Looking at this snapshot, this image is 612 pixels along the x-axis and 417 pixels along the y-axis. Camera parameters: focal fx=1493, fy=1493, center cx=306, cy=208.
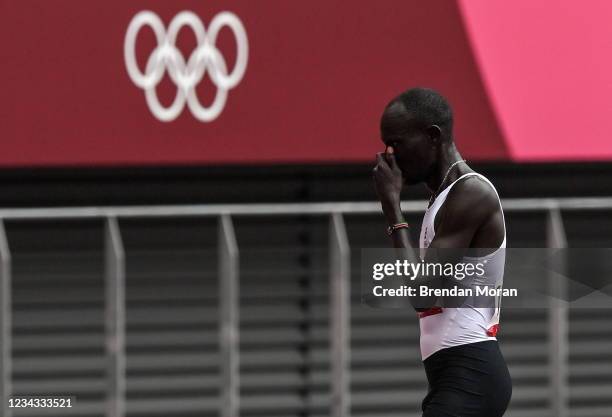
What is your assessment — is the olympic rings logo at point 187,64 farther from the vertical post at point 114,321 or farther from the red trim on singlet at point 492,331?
the red trim on singlet at point 492,331

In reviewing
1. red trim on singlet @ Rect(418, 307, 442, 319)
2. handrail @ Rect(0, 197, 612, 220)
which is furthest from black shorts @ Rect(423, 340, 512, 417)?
handrail @ Rect(0, 197, 612, 220)

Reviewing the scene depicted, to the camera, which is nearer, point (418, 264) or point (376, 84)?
point (418, 264)

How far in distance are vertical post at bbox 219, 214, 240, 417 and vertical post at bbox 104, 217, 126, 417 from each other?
1.90ft

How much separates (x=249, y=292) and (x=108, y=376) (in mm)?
1011

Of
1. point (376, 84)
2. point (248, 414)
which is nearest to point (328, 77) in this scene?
point (376, 84)

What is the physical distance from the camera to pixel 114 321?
8.58 m

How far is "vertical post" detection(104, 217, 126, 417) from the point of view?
848cm

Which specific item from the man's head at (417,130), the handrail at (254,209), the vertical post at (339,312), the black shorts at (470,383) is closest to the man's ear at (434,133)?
the man's head at (417,130)

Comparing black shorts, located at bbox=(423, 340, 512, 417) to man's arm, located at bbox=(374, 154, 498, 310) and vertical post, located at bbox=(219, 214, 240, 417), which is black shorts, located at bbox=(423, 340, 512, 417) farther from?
vertical post, located at bbox=(219, 214, 240, 417)

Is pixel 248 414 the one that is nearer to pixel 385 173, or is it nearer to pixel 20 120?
pixel 20 120

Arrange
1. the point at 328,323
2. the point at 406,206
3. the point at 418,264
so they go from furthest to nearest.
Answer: the point at 328,323
the point at 406,206
the point at 418,264

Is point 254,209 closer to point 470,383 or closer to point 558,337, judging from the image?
point 558,337

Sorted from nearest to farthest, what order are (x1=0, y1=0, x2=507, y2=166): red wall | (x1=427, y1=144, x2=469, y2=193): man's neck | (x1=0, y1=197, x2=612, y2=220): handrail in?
(x1=427, y1=144, x2=469, y2=193): man's neck < (x1=0, y1=197, x2=612, y2=220): handrail < (x1=0, y1=0, x2=507, y2=166): red wall

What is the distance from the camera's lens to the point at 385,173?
4711 millimetres
